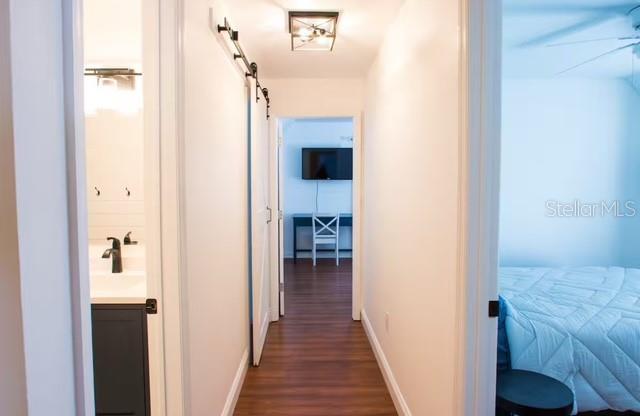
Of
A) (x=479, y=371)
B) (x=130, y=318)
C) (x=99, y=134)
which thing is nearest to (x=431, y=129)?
(x=479, y=371)

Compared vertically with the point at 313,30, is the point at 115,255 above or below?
below

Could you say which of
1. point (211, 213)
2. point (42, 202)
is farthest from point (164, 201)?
point (42, 202)

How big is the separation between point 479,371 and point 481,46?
3.63ft

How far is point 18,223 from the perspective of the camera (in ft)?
1.73

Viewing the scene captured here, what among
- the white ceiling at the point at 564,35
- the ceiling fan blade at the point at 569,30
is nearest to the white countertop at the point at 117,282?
the white ceiling at the point at 564,35

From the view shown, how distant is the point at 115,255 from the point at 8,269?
5.13ft

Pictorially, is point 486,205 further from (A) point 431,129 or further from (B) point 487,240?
(A) point 431,129

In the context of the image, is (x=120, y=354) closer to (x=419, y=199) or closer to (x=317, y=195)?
(x=419, y=199)

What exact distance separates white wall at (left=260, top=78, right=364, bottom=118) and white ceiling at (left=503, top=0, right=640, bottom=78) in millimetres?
1346

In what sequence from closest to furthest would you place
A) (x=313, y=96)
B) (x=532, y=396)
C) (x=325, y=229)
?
(x=532, y=396), (x=313, y=96), (x=325, y=229)

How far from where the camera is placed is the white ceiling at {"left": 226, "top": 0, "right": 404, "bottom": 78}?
76.2 inches

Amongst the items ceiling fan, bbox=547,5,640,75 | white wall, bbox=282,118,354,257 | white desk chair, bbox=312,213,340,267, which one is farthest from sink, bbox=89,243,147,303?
white wall, bbox=282,118,354,257

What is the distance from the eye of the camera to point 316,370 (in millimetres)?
2443

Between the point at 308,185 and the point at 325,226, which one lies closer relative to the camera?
the point at 325,226
